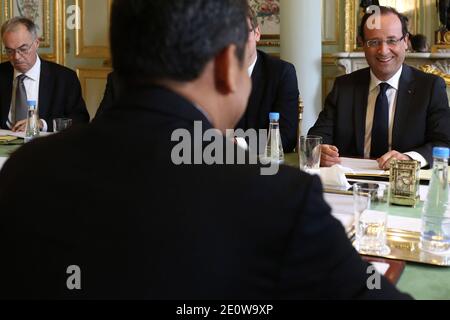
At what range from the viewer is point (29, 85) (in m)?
3.56

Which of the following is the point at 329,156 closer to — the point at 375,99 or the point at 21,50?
the point at 375,99

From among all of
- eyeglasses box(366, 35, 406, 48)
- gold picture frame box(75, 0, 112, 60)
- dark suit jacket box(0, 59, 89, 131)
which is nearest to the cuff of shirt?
eyeglasses box(366, 35, 406, 48)

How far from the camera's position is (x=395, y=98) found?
260cm

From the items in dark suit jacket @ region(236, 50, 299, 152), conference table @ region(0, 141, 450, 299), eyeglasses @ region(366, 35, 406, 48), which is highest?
eyeglasses @ region(366, 35, 406, 48)

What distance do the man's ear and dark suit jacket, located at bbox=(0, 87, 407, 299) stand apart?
77 mm

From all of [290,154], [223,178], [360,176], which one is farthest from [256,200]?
[290,154]

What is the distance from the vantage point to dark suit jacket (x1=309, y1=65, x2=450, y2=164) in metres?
2.54

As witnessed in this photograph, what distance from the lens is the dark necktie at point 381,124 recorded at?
258cm

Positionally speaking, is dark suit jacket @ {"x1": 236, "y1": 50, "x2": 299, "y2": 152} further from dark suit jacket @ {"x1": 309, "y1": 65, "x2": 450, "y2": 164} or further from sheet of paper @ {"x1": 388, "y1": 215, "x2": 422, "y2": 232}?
sheet of paper @ {"x1": 388, "y1": 215, "x2": 422, "y2": 232}

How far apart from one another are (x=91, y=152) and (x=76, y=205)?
7 centimetres

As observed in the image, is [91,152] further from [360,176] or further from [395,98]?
[395,98]

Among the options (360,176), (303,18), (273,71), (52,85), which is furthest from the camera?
(303,18)

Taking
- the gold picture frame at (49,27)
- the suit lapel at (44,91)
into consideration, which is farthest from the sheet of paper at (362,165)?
the gold picture frame at (49,27)

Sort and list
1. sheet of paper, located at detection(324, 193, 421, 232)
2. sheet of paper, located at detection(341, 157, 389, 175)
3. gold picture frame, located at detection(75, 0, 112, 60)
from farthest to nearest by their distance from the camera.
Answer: gold picture frame, located at detection(75, 0, 112, 60) < sheet of paper, located at detection(341, 157, 389, 175) < sheet of paper, located at detection(324, 193, 421, 232)
